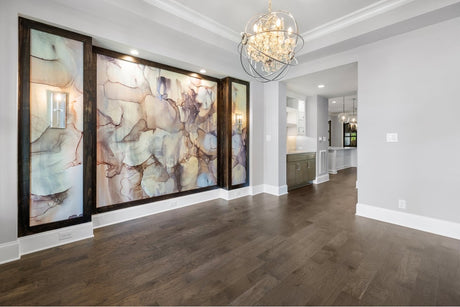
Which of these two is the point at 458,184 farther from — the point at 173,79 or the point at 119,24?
the point at 119,24

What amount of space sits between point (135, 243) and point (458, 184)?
4.20 metres

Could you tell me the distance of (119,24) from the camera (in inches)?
108

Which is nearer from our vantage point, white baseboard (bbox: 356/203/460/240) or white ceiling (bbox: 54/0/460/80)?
white ceiling (bbox: 54/0/460/80)

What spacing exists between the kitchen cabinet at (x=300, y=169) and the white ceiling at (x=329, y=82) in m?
1.76

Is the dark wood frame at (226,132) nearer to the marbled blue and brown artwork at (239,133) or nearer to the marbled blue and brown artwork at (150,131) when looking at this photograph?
the marbled blue and brown artwork at (239,133)

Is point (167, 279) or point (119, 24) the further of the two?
point (119, 24)

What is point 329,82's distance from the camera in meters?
4.68

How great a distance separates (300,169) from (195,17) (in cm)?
430

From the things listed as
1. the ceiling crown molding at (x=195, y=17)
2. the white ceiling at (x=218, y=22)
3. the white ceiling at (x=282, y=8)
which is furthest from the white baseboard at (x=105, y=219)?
the white ceiling at (x=282, y=8)

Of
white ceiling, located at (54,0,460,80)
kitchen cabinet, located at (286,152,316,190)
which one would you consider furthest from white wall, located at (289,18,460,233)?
kitchen cabinet, located at (286,152,316,190)

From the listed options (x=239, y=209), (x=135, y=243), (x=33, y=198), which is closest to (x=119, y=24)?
(x=33, y=198)

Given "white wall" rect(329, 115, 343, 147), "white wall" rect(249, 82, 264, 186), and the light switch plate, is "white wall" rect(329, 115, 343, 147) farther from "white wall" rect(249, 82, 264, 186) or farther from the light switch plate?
the light switch plate

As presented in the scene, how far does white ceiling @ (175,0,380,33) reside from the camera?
108 inches

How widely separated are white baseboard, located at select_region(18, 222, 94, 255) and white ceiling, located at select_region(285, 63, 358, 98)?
4.69 meters
